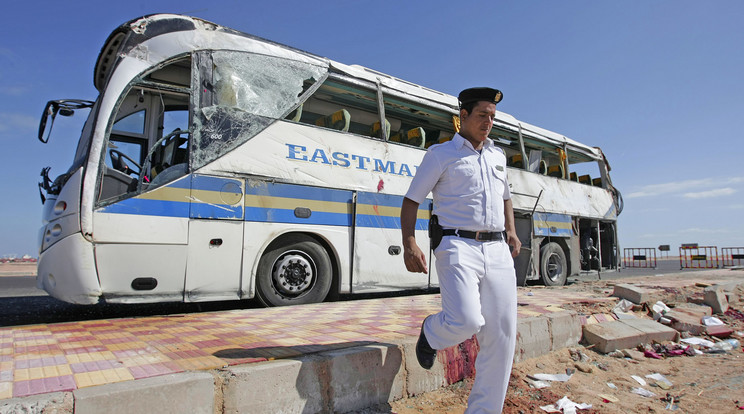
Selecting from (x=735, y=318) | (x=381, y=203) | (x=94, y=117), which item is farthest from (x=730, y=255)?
(x=94, y=117)

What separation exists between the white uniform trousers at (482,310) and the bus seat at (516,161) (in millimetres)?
6974

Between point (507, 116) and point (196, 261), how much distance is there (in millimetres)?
7138

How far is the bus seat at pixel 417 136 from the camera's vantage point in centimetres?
739

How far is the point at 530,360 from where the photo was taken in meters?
4.10

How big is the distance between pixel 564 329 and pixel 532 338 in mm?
663

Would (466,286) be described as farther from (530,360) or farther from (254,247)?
(254,247)

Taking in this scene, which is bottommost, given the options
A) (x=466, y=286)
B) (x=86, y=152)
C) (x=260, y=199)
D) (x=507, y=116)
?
(x=466, y=286)

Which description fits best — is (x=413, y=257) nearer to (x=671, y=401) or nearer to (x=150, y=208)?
(x=671, y=401)

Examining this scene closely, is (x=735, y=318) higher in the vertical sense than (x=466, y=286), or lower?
lower

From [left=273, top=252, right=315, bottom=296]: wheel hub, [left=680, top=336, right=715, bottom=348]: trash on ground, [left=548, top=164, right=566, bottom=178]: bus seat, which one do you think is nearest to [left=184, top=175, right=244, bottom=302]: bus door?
[left=273, top=252, right=315, bottom=296]: wheel hub

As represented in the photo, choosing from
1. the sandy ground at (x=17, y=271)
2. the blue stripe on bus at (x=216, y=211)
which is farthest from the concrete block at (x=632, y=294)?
the sandy ground at (x=17, y=271)

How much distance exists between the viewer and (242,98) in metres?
5.46

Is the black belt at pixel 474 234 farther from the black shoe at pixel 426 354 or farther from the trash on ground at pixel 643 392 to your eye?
the trash on ground at pixel 643 392

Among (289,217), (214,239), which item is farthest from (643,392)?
(214,239)
